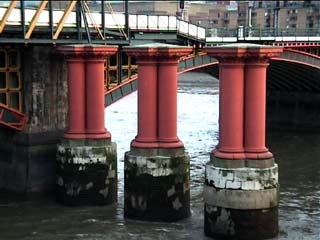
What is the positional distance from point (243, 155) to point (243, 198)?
1.32 meters

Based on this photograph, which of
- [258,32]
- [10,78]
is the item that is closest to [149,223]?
[10,78]

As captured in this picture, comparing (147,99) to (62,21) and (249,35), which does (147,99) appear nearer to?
(62,21)

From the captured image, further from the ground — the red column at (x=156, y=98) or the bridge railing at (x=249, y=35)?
the bridge railing at (x=249, y=35)

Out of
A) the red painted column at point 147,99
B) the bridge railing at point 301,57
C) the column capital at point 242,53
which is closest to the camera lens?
the column capital at point 242,53

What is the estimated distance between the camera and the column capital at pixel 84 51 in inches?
1085

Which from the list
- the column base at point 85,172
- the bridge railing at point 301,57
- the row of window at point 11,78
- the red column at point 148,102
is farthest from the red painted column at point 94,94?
the bridge railing at point 301,57

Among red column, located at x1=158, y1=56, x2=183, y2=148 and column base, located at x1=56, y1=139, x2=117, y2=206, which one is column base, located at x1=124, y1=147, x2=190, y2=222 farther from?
column base, located at x1=56, y1=139, x2=117, y2=206

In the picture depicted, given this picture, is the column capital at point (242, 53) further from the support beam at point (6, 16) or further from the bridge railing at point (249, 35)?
the bridge railing at point (249, 35)

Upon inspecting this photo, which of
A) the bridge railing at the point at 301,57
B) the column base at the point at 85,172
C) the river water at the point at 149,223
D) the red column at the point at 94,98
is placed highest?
the bridge railing at the point at 301,57

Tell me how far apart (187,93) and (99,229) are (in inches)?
2432

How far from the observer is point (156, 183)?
2536 cm

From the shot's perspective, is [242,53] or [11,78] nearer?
[242,53]

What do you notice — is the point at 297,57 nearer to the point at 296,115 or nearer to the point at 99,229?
the point at 296,115

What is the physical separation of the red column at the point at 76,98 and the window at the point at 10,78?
281 centimetres
